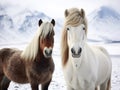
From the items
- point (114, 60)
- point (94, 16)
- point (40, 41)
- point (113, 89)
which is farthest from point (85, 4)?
point (40, 41)

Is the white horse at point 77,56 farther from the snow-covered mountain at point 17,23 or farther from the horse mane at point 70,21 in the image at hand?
the snow-covered mountain at point 17,23

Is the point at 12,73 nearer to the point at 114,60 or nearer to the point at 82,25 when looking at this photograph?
the point at 82,25

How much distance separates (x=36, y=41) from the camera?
1124 millimetres

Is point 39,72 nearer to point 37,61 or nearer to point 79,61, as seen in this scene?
point 37,61

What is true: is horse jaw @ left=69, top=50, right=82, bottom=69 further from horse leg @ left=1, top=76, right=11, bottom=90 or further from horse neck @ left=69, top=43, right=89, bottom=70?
horse leg @ left=1, top=76, right=11, bottom=90

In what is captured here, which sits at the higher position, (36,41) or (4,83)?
(36,41)

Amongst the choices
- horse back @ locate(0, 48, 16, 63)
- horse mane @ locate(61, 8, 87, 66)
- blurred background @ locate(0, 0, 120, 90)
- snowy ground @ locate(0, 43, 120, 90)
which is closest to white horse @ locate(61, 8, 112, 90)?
horse mane @ locate(61, 8, 87, 66)

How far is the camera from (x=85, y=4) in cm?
180

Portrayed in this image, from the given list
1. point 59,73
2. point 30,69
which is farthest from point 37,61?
point 59,73

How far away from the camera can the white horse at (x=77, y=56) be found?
1.00 m

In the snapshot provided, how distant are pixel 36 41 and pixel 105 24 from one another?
81 centimetres

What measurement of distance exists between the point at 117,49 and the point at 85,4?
15.1 inches

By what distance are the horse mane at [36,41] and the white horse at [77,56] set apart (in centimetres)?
→ 8

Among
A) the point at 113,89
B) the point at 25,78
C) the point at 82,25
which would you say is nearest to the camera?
the point at 82,25
